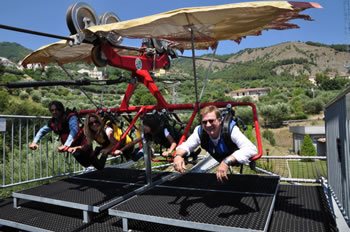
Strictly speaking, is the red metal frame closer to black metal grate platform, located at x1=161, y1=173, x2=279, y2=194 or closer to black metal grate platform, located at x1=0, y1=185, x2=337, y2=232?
black metal grate platform, located at x1=161, y1=173, x2=279, y2=194

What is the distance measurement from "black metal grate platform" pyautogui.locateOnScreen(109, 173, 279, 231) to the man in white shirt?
1.20 feet

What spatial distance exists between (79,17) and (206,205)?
3.29 meters

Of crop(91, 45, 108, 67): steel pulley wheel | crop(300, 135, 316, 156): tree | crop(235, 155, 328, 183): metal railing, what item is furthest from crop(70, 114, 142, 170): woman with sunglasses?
crop(300, 135, 316, 156): tree

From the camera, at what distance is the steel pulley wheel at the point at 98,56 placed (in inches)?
187

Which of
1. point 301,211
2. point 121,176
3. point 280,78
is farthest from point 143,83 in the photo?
point 280,78

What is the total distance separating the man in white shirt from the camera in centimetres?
324

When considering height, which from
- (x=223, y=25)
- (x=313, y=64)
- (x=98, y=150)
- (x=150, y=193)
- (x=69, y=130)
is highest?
(x=313, y=64)

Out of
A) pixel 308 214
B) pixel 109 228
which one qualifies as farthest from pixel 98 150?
pixel 308 214

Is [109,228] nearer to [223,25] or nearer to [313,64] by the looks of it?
[223,25]

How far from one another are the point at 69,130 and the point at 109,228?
2.26 meters

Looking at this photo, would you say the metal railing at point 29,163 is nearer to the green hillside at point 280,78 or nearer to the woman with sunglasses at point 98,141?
the woman with sunglasses at point 98,141

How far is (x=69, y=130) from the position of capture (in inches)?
209

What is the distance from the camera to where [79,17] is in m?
4.79

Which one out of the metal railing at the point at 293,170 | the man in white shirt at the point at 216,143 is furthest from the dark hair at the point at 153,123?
the metal railing at the point at 293,170
